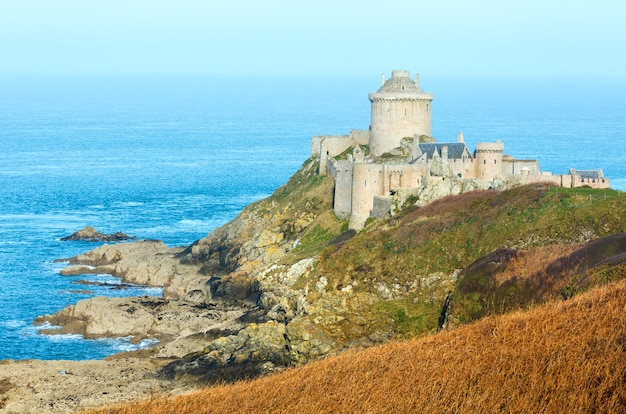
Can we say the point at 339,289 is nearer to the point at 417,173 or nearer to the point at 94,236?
the point at 417,173

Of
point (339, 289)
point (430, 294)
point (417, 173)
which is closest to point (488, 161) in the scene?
point (417, 173)

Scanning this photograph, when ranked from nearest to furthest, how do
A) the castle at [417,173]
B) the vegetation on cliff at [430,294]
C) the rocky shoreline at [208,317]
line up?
the vegetation on cliff at [430,294] < the rocky shoreline at [208,317] < the castle at [417,173]

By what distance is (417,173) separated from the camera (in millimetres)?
66562

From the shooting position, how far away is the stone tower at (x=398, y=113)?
7725 cm

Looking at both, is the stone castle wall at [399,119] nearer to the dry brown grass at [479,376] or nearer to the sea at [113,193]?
the sea at [113,193]

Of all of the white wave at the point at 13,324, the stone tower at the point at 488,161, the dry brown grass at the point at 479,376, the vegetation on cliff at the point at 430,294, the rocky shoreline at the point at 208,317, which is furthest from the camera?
the stone tower at the point at 488,161

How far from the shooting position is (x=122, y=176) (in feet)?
482

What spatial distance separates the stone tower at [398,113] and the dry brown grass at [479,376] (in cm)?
4386

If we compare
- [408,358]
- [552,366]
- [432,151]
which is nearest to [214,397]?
[408,358]

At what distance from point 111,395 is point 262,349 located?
683 centimetres

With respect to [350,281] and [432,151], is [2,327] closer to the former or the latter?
[350,281]

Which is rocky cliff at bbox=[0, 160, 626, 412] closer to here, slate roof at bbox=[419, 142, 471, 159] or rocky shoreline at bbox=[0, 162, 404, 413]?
rocky shoreline at bbox=[0, 162, 404, 413]

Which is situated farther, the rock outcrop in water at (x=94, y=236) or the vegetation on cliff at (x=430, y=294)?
the rock outcrop in water at (x=94, y=236)

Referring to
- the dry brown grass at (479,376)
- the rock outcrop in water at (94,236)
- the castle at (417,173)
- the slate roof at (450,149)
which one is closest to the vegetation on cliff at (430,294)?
the dry brown grass at (479,376)
